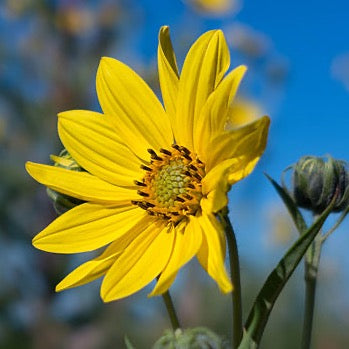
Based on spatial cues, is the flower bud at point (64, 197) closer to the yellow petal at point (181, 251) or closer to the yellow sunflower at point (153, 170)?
the yellow sunflower at point (153, 170)

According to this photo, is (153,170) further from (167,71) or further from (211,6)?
(211,6)

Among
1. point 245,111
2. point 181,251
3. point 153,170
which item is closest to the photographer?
point 181,251

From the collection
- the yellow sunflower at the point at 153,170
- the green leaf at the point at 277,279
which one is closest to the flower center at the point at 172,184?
the yellow sunflower at the point at 153,170

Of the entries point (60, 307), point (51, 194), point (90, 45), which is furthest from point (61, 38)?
point (51, 194)

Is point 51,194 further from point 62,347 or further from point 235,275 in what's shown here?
point 62,347

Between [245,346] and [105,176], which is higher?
[105,176]

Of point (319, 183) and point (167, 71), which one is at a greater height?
point (167, 71)

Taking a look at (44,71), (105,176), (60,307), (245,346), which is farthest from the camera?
(44,71)

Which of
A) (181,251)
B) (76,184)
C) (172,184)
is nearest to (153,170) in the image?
(172,184)
